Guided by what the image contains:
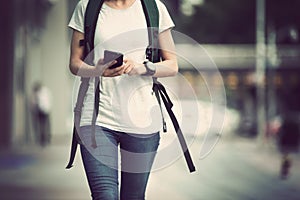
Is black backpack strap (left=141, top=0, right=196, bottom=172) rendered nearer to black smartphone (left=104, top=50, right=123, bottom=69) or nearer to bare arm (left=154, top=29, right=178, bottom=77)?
bare arm (left=154, top=29, right=178, bottom=77)

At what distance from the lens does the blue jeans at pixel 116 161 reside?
160 inches

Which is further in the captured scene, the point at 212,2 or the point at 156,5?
the point at 212,2

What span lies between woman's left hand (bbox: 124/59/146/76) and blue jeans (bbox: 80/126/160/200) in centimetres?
30

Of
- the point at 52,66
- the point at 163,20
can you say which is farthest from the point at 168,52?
the point at 52,66

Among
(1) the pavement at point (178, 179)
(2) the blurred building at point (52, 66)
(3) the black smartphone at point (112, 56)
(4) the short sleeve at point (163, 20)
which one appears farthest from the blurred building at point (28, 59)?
(3) the black smartphone at point (112, 56)

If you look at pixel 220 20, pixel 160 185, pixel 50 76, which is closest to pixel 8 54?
pixel 50 76

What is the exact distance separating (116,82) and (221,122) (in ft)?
6.25

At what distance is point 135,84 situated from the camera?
423 centimetres

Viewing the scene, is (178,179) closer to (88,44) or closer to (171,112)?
(171,112)

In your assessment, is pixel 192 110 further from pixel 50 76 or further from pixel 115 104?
pixel 50 76

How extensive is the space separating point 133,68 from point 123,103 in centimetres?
22

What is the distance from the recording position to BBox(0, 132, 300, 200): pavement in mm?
10820

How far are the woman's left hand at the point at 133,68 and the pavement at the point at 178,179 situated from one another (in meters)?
4.30

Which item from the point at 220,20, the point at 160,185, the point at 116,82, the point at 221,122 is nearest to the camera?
the point at 116,82
